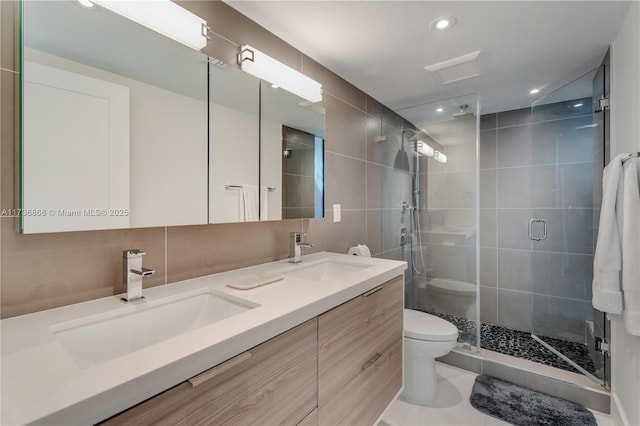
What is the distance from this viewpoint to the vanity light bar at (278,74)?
1459mm

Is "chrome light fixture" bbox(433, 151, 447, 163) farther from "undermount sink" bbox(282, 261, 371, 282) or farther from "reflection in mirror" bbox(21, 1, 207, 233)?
"reflection in mirror" bbox(21, 1, 207, 233)

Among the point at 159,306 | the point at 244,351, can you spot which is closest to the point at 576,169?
the point at 244,351

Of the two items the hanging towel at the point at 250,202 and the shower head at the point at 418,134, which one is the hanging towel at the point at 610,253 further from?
the hanging towel at the point at 250,202

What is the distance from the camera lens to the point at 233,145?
1379mm

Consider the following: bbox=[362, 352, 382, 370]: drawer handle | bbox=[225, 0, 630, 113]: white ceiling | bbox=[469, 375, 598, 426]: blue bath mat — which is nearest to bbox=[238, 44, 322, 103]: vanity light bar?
bbox=[225, 0, 630, 113]: white ceiling

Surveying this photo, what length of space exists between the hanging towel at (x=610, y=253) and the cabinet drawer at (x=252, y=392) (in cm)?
147

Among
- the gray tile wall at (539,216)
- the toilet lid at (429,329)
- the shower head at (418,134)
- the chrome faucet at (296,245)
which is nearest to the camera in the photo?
the chrome faucet at (296,245)

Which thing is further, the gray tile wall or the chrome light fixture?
the chrome light fixture

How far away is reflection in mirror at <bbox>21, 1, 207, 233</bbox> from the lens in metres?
0.84

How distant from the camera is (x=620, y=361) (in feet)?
5.49

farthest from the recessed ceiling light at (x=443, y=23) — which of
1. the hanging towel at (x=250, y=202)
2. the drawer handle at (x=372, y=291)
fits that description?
the drawer handle at (x=372, y=291)

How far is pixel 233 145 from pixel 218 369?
3.23 feet

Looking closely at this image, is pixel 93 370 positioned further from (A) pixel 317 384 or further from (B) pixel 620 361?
(B) pixel 620 361

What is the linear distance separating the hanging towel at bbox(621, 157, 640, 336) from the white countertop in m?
1.34
